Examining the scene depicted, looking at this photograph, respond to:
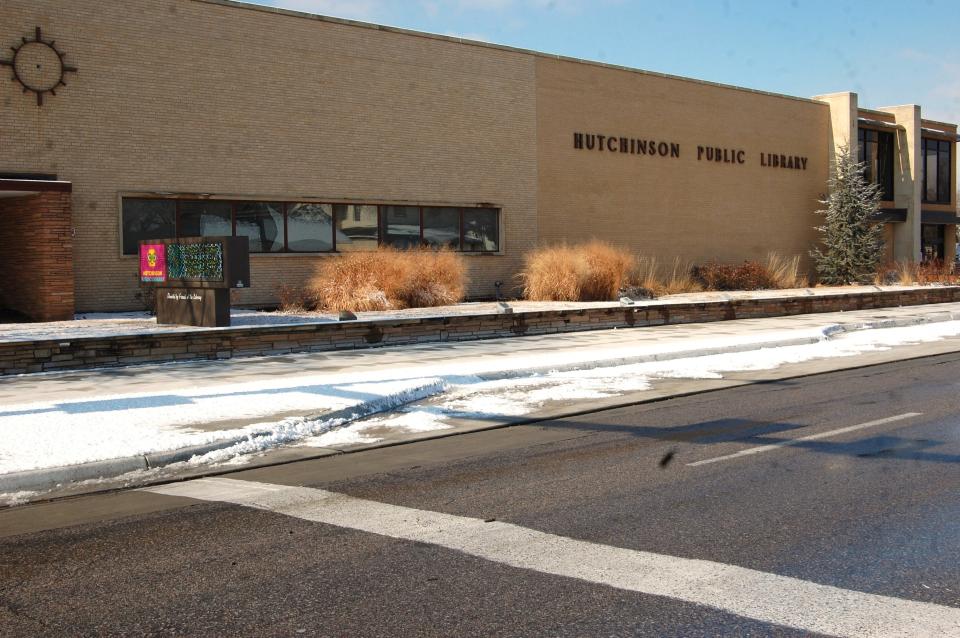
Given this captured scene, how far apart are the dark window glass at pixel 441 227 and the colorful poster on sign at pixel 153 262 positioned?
1056cm

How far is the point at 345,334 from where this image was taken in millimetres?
17750

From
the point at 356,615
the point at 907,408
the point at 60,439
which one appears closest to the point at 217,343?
the point at 60,439

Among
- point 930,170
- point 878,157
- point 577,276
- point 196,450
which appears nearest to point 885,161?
point 878,157

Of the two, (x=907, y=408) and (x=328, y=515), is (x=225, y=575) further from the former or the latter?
(x=907, y=408)

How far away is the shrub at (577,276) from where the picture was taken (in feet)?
88.5

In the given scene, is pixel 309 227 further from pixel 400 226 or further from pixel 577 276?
pixel 577 276

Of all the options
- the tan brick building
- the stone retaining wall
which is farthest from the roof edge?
the stone retaining wall

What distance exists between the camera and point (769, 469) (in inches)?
309

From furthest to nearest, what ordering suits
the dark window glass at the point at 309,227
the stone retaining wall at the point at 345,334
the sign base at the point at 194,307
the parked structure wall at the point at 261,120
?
the dark window glass at the point at 309,227
the parked structure wall at the point at 261,120
the sign base at the point at 194,307
the stone retaining wall at the point at 345,334

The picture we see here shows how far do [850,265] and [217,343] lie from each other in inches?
1188

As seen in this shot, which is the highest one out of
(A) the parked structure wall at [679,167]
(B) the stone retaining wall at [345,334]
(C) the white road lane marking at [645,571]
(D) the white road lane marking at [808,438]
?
(A) the parked structure wall at [679,167]

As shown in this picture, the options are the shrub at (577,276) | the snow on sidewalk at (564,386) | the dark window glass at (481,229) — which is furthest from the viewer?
the dark window glass at (481,229)

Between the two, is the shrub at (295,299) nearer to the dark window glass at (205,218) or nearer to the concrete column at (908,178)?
the dark window glass at (205,218)

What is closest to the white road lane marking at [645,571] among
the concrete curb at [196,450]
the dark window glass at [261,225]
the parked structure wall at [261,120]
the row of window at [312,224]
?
the concrete curb at [196,450]
